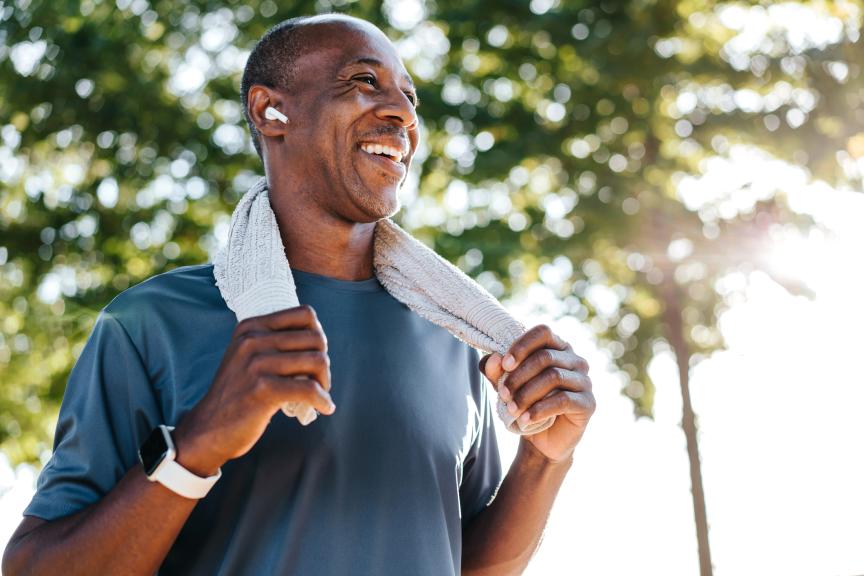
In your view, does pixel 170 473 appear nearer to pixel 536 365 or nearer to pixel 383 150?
pixel 536 365

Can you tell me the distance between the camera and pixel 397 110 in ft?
7.80

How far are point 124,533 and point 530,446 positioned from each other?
3.06 ft

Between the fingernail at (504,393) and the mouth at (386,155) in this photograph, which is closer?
the fingernail at (504,393)

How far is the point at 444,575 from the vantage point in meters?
2.05

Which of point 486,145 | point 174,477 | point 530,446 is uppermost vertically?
point 174,477

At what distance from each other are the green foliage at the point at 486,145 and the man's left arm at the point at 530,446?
20.3 feet

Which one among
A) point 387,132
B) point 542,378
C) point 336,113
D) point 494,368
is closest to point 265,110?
point 336,113

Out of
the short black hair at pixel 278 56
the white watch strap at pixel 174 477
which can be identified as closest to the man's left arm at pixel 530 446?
the white watch strap at pixel 174 477

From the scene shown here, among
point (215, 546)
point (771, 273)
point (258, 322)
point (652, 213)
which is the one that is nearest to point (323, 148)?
point (258, 322)

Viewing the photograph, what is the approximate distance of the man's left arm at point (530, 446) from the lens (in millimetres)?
1998

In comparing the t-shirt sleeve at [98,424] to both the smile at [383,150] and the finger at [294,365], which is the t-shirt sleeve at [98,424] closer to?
the finger at [294,365]

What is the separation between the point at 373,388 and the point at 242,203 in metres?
0.58

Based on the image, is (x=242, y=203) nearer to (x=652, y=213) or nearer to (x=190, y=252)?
(x=652, y=213)

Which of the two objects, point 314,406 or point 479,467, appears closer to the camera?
point 314,406
